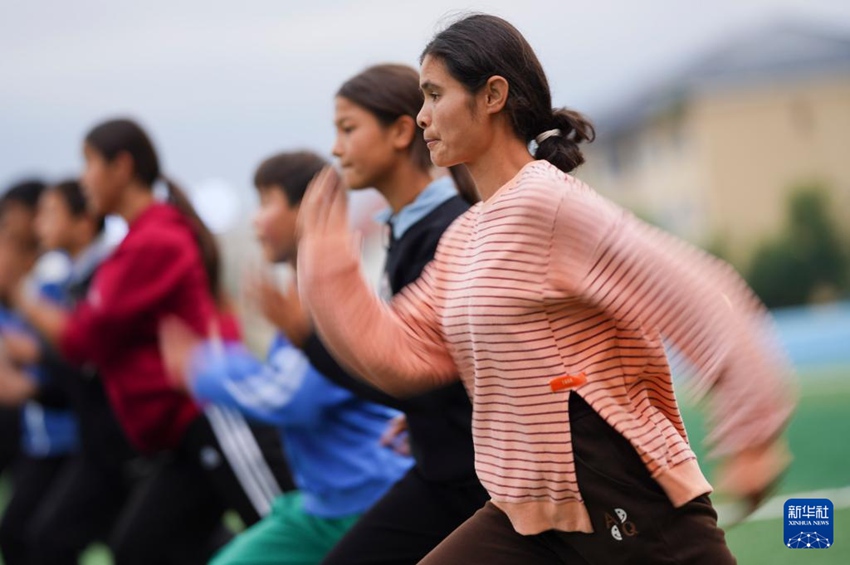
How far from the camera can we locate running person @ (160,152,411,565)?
16.4ft

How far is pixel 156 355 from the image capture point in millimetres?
6340

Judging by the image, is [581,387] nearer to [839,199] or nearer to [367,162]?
[367,162]

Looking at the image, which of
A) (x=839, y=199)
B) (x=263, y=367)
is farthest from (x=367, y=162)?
(x=839, y=199)

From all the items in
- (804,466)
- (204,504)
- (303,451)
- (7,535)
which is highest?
(303,451)

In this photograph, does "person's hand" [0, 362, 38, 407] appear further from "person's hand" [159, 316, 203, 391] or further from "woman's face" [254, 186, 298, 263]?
"woman's face" [254, 186, 298, 263]

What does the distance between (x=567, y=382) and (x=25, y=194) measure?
6100 millimetres

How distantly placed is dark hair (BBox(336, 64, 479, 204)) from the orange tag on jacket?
1.61m

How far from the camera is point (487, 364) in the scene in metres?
3.28

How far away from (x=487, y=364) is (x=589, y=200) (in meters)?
0.46

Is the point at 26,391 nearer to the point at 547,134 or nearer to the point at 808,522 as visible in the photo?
the point at 547,134

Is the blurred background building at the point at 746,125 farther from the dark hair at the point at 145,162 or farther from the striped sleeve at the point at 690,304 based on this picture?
the striped sleeve at the point at 690,304

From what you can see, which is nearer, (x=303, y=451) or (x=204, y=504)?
(x=303, y=451)

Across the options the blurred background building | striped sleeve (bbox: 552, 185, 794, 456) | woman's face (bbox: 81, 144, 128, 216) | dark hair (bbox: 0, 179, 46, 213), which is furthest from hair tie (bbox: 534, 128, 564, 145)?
the blurred background building

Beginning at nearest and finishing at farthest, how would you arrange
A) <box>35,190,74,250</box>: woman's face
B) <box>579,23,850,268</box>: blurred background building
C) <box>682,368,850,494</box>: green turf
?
1. <box>35,190,74,250</box>: woman's face
2. <box>682,368,850,494</box>: green turf
3. <box>579,23,850,268</box>: blurred background building
